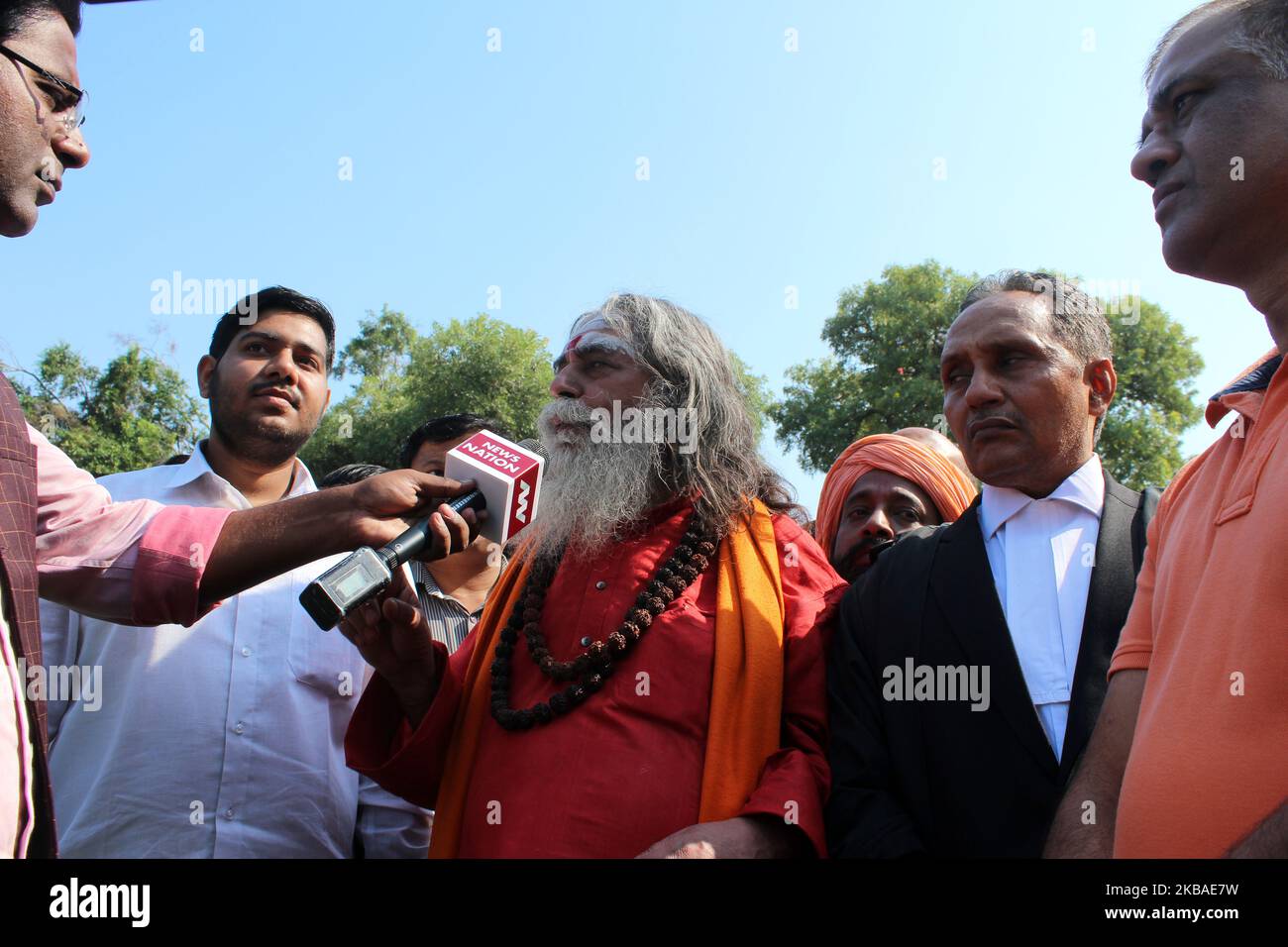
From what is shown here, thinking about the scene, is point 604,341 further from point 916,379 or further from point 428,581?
point 916,379

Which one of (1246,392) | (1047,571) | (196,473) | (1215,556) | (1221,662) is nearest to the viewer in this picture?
(1221,662)

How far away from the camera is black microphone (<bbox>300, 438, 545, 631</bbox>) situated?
7.78 ft

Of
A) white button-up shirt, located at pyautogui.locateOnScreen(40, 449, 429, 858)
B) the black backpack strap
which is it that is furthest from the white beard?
the black backpack strap

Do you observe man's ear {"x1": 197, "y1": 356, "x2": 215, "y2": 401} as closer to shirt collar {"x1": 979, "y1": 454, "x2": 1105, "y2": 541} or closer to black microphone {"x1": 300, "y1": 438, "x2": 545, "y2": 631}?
black microphone {"x1": 300, "y1": 438, "x2": 545, "y2": 631}

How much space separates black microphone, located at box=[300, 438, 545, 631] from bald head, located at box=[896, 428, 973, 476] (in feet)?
9.51

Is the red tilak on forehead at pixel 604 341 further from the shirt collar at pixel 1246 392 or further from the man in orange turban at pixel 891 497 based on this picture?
the shirt collar at pixel 1246 392

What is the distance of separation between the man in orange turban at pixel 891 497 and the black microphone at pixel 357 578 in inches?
91.5

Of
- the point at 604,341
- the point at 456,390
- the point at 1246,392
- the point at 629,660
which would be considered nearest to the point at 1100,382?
the point at 1246,392

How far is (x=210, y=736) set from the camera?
11.6 feet

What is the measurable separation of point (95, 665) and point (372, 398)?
31215 mm

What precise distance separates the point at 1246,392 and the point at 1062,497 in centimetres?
90

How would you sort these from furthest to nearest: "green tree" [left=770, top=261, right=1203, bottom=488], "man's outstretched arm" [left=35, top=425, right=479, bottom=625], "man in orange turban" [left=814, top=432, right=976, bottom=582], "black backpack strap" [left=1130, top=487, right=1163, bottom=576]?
"green tree" [left=770, top=261, right=1203, bottom=488] → "man in orange turban" [left=814, top=432, right=976, bottom=582] → "black backpack strap" [left=1130, top=487, right=1163, bottom=576] → "man's outstretched arm" [left=35, top=425, right=479, bottom=625]

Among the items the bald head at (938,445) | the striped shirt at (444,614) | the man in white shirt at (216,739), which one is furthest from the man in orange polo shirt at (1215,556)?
the striped shirt at (444,614)

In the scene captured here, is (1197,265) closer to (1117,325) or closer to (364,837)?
(364,837)
